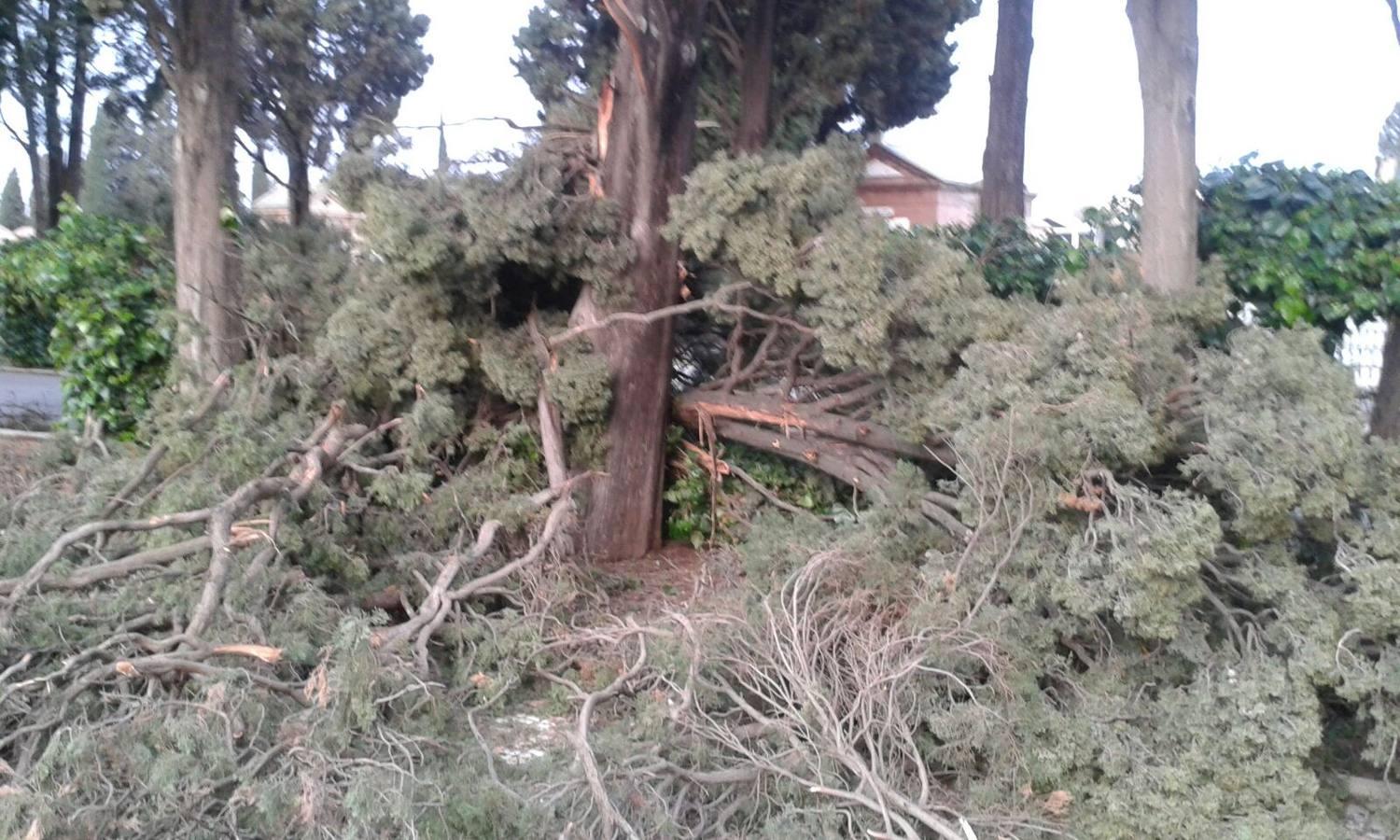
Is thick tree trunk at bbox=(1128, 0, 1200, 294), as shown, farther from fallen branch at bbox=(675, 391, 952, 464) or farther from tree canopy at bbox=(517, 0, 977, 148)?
tree canopy at bbox=(517, 0, 977, 148)

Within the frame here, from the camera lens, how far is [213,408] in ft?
24.0

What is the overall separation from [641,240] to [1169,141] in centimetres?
353

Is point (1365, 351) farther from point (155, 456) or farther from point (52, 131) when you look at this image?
point (52, 131)

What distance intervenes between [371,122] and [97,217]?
4.25 m

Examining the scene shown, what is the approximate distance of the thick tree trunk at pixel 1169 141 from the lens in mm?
6766

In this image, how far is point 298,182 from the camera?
13680 millimetres

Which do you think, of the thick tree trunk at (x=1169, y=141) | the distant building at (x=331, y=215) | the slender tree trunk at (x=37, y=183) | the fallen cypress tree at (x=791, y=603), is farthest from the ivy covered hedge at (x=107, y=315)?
the slender tree trunk at (x=37, y=183)

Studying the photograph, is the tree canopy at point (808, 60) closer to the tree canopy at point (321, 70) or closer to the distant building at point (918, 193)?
the tree canopy at point (321, 70)

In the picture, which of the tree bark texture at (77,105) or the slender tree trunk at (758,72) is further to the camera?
the tree bark texture at (77,105)

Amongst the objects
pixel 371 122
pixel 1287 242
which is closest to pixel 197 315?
pixel 371 122

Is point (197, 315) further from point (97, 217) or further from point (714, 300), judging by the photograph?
point (714, 300)

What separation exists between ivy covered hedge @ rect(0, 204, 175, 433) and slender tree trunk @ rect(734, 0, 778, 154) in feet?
16.9

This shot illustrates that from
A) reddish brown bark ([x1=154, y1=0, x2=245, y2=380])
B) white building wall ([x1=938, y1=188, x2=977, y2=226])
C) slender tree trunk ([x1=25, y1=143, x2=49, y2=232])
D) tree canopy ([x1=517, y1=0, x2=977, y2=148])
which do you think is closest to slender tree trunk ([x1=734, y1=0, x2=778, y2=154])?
tree canopy ([x1=517, y1=0, x2=977, y2=148])

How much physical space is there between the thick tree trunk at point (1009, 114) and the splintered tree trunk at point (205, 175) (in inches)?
278
